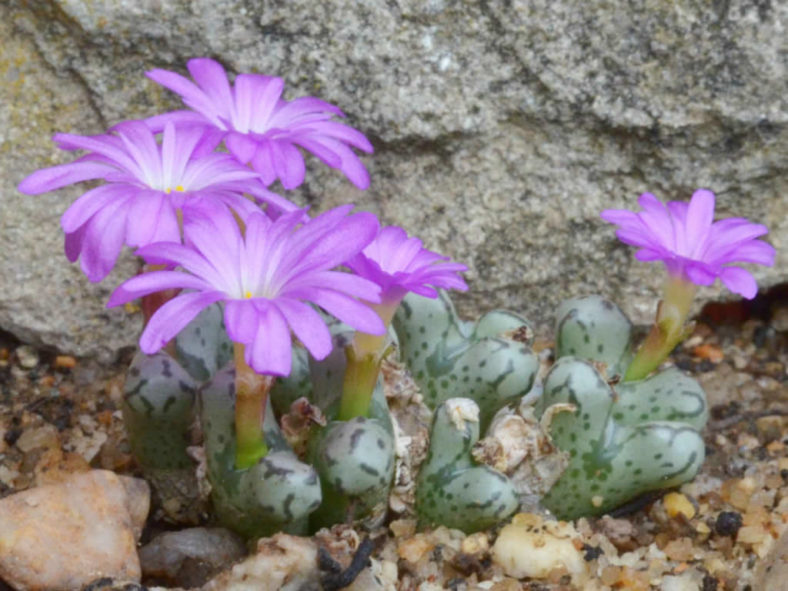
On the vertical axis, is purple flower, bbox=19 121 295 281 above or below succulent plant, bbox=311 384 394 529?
above

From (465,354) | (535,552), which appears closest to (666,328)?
(465,354)

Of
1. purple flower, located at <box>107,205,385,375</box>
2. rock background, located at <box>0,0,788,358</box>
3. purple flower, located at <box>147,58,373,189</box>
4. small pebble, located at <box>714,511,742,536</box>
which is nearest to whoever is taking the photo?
purple flower, located at <box>107,205,385,375</box>

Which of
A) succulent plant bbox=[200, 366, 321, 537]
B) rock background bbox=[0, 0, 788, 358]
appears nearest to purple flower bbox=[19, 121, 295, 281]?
succulent plant bbox=[200, 366, 321, 537]

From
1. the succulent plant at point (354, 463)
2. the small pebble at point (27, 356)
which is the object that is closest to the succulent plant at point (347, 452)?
the succulent plant at point (354, 463)

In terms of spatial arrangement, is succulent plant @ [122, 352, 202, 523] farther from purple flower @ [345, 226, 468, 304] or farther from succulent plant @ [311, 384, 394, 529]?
purple flower @ [345, 226, 468, 304]

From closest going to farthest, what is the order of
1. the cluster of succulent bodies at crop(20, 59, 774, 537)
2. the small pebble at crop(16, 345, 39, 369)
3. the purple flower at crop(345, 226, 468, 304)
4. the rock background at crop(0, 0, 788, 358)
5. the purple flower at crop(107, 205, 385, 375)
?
the purple flower at crop(107, 205, 385, 375), the cluster of succulent bodies at crop(20, 59, 774, 537), the purple flower at crop(345, 226, 468, 304), the rock background at crop(0, 0, 788, 358), the small pebble at crop(16, 345, 39, 369)

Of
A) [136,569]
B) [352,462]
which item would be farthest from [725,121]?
[136,569]

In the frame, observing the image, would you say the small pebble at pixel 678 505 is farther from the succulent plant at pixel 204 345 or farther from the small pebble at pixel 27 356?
the small pebble at pixel 27 356

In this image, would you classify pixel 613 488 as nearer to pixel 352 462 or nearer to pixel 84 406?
pixel 352 462
